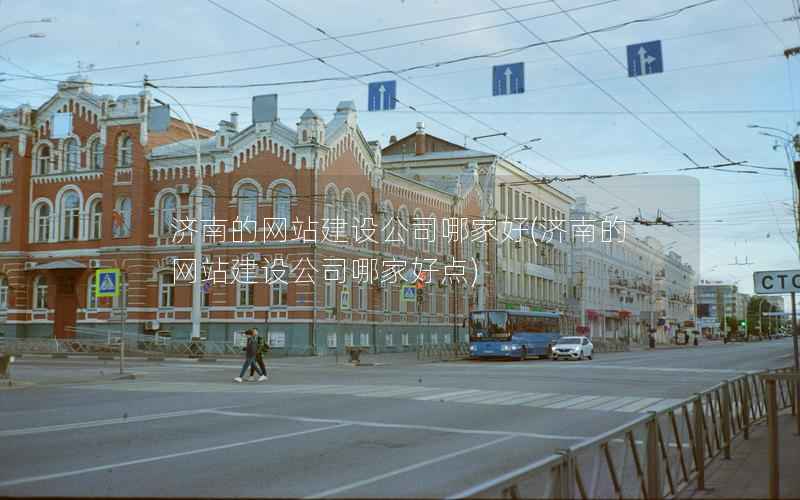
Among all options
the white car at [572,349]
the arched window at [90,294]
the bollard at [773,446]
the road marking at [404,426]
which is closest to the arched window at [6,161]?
the arched window at [90,294]

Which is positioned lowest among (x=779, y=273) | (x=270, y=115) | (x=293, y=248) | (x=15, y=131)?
(x=779, y=273)

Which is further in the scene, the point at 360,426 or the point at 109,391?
the point at 109,391

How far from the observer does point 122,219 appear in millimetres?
49562

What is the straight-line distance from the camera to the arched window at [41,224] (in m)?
52.2

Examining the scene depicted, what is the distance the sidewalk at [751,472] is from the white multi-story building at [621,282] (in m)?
57.9

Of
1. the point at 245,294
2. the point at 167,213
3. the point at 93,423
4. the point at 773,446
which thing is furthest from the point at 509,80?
the point at 167,213

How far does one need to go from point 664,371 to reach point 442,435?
21.4 m

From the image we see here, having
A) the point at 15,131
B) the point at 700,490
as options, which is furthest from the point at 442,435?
the point at 15,131

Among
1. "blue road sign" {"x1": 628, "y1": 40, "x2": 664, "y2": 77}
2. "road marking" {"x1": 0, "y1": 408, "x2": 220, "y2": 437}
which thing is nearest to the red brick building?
"blue road sign" {"x1": 628, "y1": 40, "x2": 664, "y2": 77}

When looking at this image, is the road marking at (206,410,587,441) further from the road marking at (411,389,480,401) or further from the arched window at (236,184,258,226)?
the arched window at (236,184,258,226)

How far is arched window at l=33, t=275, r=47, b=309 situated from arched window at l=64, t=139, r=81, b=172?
696cm

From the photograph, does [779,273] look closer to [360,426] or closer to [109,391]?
[360,426]

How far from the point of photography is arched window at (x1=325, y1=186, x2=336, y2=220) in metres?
45.8

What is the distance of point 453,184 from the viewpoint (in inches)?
2429
